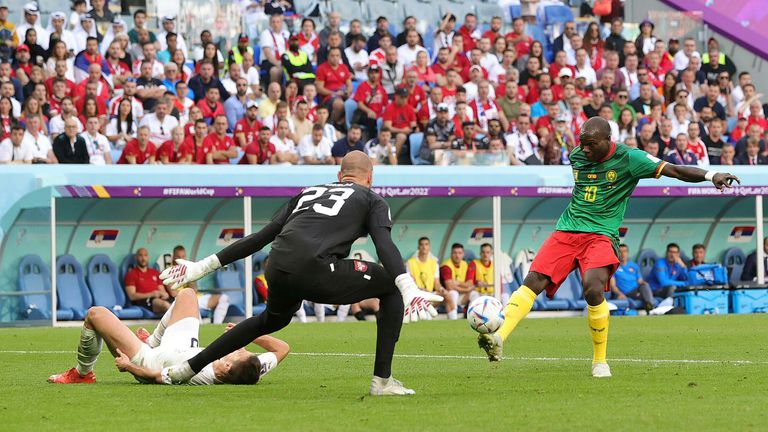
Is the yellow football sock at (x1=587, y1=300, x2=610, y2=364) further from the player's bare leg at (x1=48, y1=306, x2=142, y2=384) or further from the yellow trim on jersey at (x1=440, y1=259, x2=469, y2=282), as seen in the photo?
the yellow trim on jersey at (x1=440, y1=259, x2=469, y2=282)

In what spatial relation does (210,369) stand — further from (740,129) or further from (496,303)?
(740,129)

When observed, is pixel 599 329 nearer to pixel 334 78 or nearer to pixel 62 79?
pixel 62 79

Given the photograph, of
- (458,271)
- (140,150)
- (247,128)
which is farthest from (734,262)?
(140,150)

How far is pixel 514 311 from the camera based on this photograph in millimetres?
10305

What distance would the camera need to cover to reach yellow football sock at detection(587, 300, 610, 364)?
10.2 meters

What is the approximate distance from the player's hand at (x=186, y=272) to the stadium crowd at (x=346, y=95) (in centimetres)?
1217

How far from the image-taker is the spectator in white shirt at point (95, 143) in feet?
67.7

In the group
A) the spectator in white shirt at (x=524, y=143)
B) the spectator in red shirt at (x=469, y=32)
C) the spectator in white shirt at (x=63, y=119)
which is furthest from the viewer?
the spectator in red shirt at (x=469, y=32)

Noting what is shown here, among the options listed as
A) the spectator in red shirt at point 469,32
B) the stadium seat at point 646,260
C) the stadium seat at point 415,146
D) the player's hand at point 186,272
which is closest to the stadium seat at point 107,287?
the stadium seat at point 415,146

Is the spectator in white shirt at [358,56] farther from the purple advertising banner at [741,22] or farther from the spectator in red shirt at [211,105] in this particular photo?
the purple advertising banner at [741,22]

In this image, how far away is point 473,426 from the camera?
6.97 metres

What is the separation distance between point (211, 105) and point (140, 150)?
1.67 m

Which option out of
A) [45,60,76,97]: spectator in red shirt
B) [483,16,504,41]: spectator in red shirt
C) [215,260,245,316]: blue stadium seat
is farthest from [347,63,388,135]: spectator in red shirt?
[45,60,76,97]: spectator in red shirt

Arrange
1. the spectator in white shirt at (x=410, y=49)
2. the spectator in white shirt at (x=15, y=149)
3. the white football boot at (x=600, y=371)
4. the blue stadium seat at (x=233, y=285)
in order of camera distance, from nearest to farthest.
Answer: the white football boot at (x=600, y=371) < the spectator in white shirt at (x=15, y=149) < the blue stadium seat at (x=233, y=285) < the spectator in white shirt at (x=410, y=49)
